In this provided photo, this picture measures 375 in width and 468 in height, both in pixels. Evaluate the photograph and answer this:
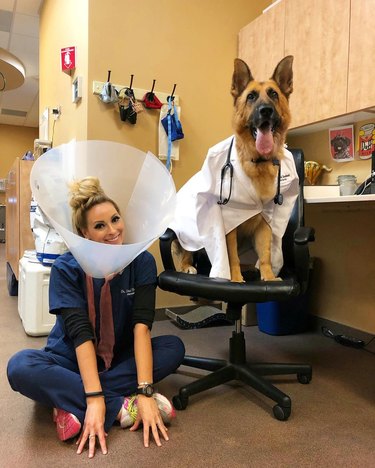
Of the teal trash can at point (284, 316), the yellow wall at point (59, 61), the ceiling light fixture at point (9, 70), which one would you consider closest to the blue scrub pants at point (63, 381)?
the teal trash can at point (284, 316)

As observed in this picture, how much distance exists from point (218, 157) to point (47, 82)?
275 cm

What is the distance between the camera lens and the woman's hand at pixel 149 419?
1.19 metres

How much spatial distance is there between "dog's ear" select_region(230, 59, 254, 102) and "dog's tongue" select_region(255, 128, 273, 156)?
24 centimetres

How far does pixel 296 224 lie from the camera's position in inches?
69.7

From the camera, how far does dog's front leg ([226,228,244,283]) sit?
1.54 m

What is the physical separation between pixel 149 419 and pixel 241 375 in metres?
0.46

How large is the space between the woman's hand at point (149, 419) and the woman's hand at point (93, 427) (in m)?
0.11

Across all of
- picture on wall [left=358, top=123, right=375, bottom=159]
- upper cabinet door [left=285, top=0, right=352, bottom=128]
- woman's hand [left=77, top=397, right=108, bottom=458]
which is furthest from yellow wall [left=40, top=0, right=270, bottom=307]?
woman's hand [left=77, top=397, right=108, bottom=458]

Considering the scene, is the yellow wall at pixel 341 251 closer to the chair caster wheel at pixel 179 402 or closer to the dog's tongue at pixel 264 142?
the dog's tongue at pixel 264 142

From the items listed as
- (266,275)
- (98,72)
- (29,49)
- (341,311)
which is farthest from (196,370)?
(29,49)

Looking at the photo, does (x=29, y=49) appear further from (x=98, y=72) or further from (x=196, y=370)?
(x=196, y=370)

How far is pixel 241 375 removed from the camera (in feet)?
5.03

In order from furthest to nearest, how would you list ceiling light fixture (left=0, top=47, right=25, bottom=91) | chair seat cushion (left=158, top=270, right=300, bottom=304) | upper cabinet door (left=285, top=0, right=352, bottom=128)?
ceiling light fixture (left=0, top=47, right=25, bottom=91), upper cabinet door (left=285, top=0, right=352, bottom=128), chair seat cushion (left=158, top=270, right=300, bottom=304)

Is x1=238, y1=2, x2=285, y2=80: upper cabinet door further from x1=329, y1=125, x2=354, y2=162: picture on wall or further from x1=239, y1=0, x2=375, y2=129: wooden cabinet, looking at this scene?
x1=329, y1=125, x2=354, y2=162: picture on wall
